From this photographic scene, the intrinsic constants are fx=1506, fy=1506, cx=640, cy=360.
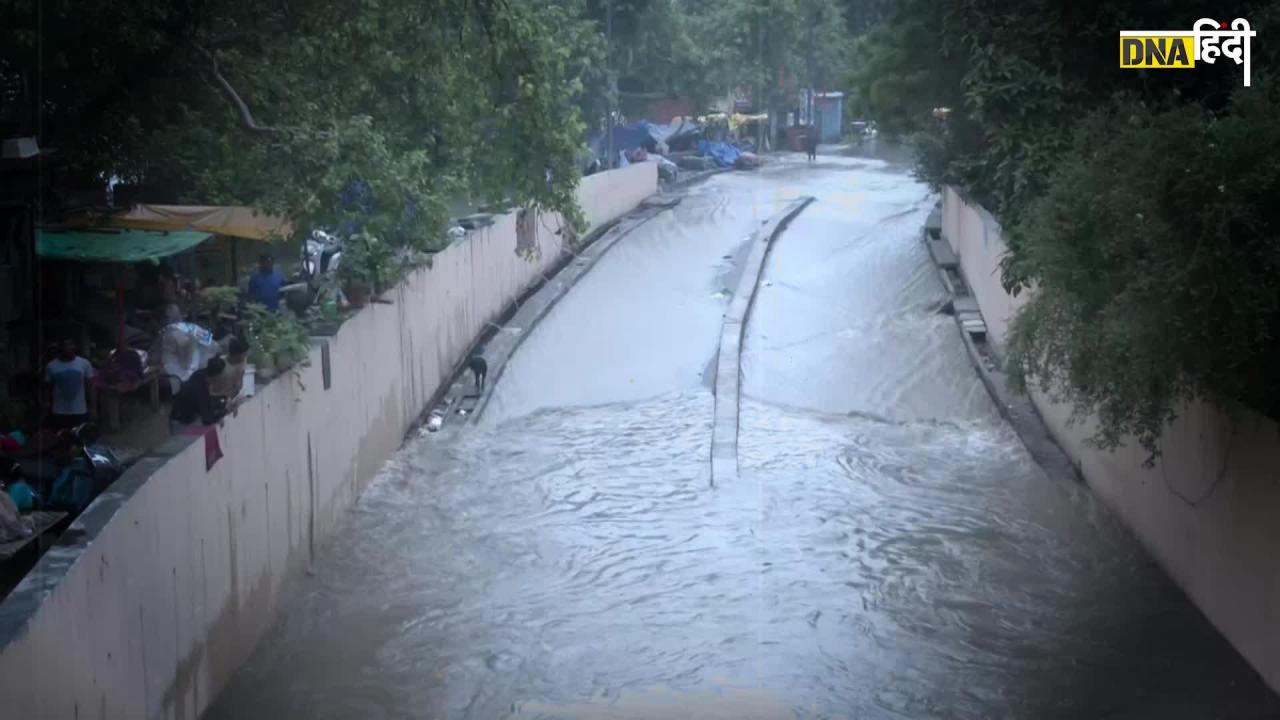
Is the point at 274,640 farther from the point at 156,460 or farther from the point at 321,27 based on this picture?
the point at 321,27

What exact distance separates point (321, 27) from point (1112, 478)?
8.05 m

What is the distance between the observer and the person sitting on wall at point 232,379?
10352mm

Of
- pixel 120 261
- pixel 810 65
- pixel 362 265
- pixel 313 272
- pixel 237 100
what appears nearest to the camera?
pixel 237 100

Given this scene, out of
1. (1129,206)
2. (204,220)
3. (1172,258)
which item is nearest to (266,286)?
(204,220)

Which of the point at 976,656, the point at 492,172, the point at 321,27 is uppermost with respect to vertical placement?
the point at 321,27

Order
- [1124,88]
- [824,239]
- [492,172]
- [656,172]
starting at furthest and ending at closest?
[656,172]
[824,239]
[492,172]
[1124,88]

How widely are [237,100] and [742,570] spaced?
578cm

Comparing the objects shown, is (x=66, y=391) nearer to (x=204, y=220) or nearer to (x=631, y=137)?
(x=204, y=220)

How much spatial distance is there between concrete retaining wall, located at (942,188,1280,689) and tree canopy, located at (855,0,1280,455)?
0.36 metres

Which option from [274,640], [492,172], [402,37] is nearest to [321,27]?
[402,37]

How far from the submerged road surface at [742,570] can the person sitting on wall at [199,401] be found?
1.64 meters

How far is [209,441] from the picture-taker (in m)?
9.22

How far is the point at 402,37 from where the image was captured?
1473 cm

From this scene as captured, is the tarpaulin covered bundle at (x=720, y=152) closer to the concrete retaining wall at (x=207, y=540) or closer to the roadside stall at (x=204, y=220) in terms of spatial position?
the concrete retaining wall at (x=207, y=540)
